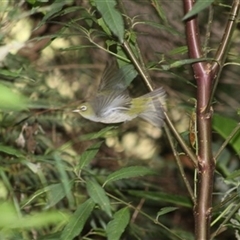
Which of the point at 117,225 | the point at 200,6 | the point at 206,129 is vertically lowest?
the point at 117,225

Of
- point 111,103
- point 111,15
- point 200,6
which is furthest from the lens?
point 111,103

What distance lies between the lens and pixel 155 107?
1.18 m

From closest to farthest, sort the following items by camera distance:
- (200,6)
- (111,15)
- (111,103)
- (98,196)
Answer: (200,6) < (111,15) < (98,196) < (111,103)

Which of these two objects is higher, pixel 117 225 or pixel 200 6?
pixel 200 6

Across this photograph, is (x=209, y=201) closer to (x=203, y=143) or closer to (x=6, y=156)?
(x=203, y=143)

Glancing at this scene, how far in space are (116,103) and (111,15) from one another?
433 mm

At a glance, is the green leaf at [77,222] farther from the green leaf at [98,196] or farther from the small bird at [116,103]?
the small bird at [116,103]

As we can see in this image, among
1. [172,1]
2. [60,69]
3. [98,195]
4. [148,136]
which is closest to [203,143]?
[98,195]

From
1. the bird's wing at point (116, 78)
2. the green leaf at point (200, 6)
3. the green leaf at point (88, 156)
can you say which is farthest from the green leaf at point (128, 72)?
the green leaf at point (200, 6)

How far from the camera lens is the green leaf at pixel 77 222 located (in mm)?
1005

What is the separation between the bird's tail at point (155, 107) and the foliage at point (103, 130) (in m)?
0.04

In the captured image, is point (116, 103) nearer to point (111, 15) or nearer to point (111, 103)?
point (111, 103)

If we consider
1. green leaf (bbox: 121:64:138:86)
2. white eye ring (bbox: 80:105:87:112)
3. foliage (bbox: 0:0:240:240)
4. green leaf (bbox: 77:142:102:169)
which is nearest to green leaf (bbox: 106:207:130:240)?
foliage (bbox: 0:0:240:240)

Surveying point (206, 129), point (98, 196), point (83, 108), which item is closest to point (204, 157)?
point (206, 129)
